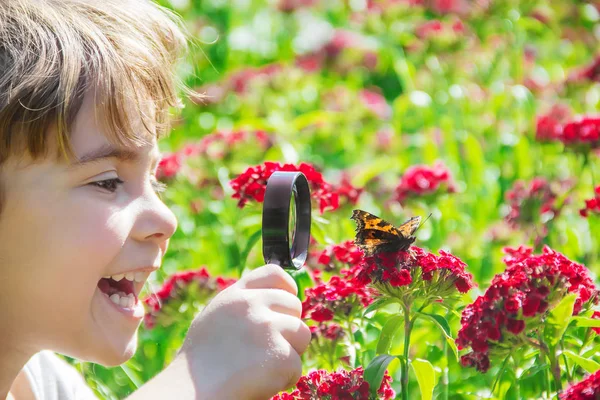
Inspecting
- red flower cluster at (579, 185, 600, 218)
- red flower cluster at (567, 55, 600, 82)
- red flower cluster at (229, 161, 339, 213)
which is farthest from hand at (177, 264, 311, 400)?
red flower cluster at (567, 55, 600, 82)

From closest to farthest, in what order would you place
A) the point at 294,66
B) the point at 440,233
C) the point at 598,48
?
the point at 440,233 < the point at 294,66 < the point at 598,48

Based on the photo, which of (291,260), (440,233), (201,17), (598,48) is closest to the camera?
(291,260)

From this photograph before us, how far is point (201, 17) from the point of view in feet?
18.3

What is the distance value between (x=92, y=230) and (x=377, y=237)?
15.1 inches

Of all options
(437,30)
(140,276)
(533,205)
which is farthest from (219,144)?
(140,276)

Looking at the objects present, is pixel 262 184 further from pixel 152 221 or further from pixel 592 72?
pixel 592 72

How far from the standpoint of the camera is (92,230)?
1.25 meters

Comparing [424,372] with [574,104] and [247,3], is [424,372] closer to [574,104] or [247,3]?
[574,104]

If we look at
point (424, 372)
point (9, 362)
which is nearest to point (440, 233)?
point (424, 372)

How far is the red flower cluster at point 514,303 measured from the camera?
50.1 inches

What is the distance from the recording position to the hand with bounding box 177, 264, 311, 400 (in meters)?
1.18

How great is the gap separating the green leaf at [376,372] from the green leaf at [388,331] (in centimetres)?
10

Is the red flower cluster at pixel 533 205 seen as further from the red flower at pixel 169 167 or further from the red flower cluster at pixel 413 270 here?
the red flower cluster at pixel 413 270

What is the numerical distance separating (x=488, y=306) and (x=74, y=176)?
0.59 meters
